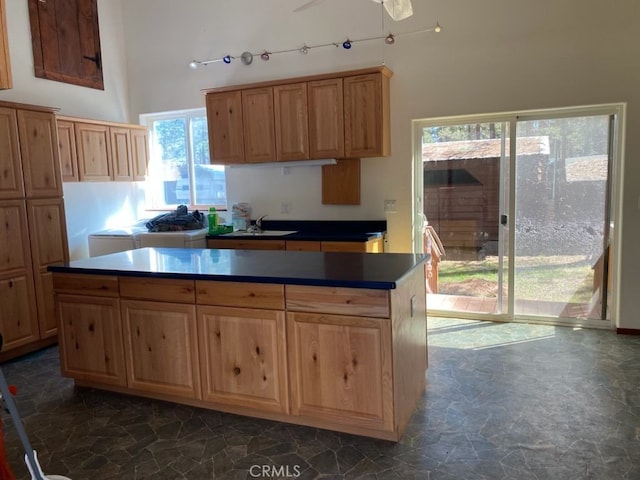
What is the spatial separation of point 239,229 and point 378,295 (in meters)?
3.08

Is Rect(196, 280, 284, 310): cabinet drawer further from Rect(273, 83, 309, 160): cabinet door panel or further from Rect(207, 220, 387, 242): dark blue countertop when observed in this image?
Rect(273, 83, 309, 160): cabinet door panel

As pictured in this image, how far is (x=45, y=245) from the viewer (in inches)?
156

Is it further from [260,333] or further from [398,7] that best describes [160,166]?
[398,7]

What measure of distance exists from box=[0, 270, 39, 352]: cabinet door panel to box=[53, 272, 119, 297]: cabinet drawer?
1003 mm

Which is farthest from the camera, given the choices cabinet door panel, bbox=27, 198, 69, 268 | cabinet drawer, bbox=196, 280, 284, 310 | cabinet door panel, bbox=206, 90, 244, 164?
cabinet door panel, bbox=206, 90, 244, 164

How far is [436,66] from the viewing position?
420 cm

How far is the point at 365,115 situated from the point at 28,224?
9.60 feet

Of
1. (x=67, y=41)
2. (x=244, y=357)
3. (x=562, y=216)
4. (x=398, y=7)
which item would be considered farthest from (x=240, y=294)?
(x=67, y=41)

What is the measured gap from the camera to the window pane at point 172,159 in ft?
17.9

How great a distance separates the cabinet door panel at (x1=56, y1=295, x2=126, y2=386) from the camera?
2881 mm

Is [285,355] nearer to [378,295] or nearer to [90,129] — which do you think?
[378,295]

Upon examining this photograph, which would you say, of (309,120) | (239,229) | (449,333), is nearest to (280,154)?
(309,120)

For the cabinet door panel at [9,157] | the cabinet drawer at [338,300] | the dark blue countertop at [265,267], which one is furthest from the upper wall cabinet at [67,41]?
the cabinet drawer at [338,300]

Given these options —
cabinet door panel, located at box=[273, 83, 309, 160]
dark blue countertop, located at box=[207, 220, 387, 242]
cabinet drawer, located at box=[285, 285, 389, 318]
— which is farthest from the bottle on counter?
cabinet drawer, located at box=[285, 285, 389, 318]
